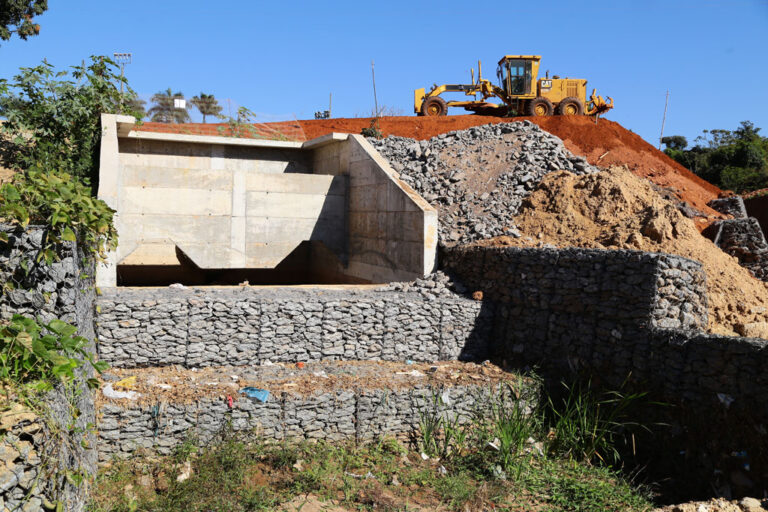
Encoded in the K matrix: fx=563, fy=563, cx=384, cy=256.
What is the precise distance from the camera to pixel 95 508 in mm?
5609

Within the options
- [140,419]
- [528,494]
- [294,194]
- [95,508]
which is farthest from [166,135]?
[528,494]

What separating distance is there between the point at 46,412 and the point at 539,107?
21.6 m

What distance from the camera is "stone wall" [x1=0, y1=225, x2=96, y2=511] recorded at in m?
3.82

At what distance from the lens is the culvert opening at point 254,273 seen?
16.4m

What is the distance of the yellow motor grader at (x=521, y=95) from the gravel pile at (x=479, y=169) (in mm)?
6686

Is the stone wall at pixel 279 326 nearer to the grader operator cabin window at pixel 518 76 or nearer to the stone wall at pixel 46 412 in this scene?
the stone wall at pixel 46 412

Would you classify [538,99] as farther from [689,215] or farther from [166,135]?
[166,135]

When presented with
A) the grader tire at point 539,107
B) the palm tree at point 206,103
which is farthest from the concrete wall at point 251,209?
the palm tree at point 206,103

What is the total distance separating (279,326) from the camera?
31.7ft

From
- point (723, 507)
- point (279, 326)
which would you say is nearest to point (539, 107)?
point (279, 326)

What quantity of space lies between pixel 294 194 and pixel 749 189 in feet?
49.8

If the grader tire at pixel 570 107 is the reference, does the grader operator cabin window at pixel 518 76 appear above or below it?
above

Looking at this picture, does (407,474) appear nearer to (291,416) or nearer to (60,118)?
(291,416)

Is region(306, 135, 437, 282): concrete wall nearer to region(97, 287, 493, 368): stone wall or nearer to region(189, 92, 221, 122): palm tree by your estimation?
region(97, 287, 493, 368): stone wall
